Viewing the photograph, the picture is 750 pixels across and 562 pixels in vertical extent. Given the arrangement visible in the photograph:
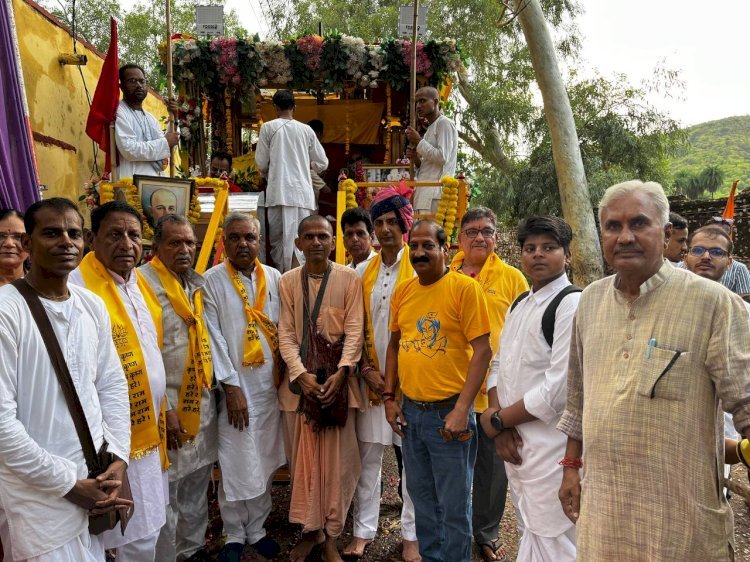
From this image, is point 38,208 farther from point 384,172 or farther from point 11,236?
point 384,172

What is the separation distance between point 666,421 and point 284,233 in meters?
4.59

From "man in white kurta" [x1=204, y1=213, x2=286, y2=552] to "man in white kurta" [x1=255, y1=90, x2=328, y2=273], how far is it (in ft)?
6.94

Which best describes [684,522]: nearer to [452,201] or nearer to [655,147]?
[452,201]

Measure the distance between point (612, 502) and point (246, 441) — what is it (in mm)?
2309

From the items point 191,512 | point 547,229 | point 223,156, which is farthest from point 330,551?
point 223,156

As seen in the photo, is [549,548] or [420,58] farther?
[420,58]

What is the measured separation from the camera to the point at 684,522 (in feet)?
Answer: 5.64

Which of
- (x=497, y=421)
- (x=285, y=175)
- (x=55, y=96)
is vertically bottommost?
(x=497, y=421)

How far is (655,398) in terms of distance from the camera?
177 cm

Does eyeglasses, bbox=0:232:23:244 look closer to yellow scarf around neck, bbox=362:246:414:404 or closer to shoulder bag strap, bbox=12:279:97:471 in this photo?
shoulder bag strap, bbox=12:279:97:471

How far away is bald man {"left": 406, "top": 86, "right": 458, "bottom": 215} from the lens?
576cm

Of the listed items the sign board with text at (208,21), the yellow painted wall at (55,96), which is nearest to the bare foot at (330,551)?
the yellow painted wall at (55,96)

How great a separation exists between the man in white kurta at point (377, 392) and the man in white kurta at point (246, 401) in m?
0.58

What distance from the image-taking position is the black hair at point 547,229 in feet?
8.72
